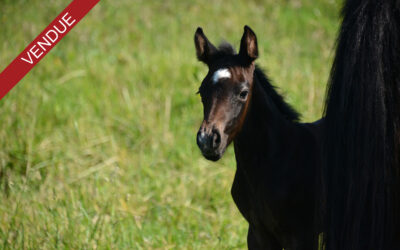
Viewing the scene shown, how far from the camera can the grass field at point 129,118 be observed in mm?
3389

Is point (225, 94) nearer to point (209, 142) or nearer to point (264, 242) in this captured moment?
point (209, 142)

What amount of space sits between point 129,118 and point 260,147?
2912 millimetres

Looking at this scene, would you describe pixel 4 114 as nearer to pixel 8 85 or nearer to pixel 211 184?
pixel 8 85

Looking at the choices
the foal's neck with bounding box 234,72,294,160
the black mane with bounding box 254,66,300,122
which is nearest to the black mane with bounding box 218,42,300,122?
the black mane with bounding box 254,66,300,122

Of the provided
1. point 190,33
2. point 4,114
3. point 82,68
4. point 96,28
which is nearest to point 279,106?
point 4,114

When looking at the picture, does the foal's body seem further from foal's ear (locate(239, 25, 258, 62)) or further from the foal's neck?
foal's ear (locate(239, 25, 258, 62))

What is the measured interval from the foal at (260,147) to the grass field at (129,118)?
0.88 meters

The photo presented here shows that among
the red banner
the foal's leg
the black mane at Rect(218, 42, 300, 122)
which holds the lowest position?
the foal's leg

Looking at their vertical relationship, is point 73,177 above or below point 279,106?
above

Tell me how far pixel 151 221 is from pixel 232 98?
1.78m

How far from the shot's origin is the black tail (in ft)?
5.51

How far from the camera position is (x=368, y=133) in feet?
5.52

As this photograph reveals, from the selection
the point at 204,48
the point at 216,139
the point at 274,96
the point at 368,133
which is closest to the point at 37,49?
the point at 204,48

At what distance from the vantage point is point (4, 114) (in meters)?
4.77
